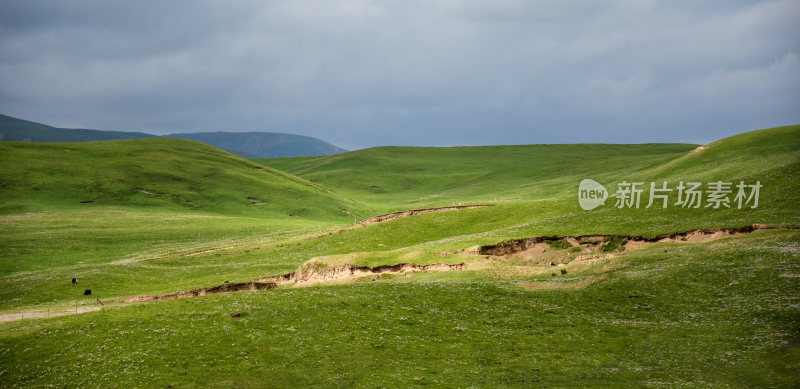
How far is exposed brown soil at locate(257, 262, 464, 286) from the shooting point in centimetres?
4584

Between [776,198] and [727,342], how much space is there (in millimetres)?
34067

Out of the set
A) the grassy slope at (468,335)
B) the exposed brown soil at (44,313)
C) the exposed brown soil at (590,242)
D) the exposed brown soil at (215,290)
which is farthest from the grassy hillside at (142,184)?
the grassy slope at (468,335)

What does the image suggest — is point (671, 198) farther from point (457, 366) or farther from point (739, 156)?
point (457, 366)

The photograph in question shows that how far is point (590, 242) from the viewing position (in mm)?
48344

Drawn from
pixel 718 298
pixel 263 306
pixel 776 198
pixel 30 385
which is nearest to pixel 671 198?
pixel 776 198

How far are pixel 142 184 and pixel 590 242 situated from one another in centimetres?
12476

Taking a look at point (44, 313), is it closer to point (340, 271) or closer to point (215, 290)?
point (215, 290)

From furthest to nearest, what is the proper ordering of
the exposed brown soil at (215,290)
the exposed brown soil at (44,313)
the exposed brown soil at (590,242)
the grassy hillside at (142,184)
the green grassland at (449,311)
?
the grassy hillside at (142,184) → the exposed brown soil at (215,290) → the exposed brown soil at (590,242) → the exposed brown soil at (44,313) → the green grassland at (449,311)

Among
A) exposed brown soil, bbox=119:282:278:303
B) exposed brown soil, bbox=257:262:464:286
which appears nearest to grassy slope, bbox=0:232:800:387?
exposed brown soil, bbox=257:262:464:286

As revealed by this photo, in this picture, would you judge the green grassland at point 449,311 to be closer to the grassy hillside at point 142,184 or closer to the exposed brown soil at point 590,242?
the exposed brown soil at point 590,242

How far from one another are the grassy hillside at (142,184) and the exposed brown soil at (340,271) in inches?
3003

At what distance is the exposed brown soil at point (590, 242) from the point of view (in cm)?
4309

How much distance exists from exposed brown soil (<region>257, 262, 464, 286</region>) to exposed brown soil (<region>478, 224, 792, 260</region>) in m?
6.89

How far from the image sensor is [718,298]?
30000 mm
